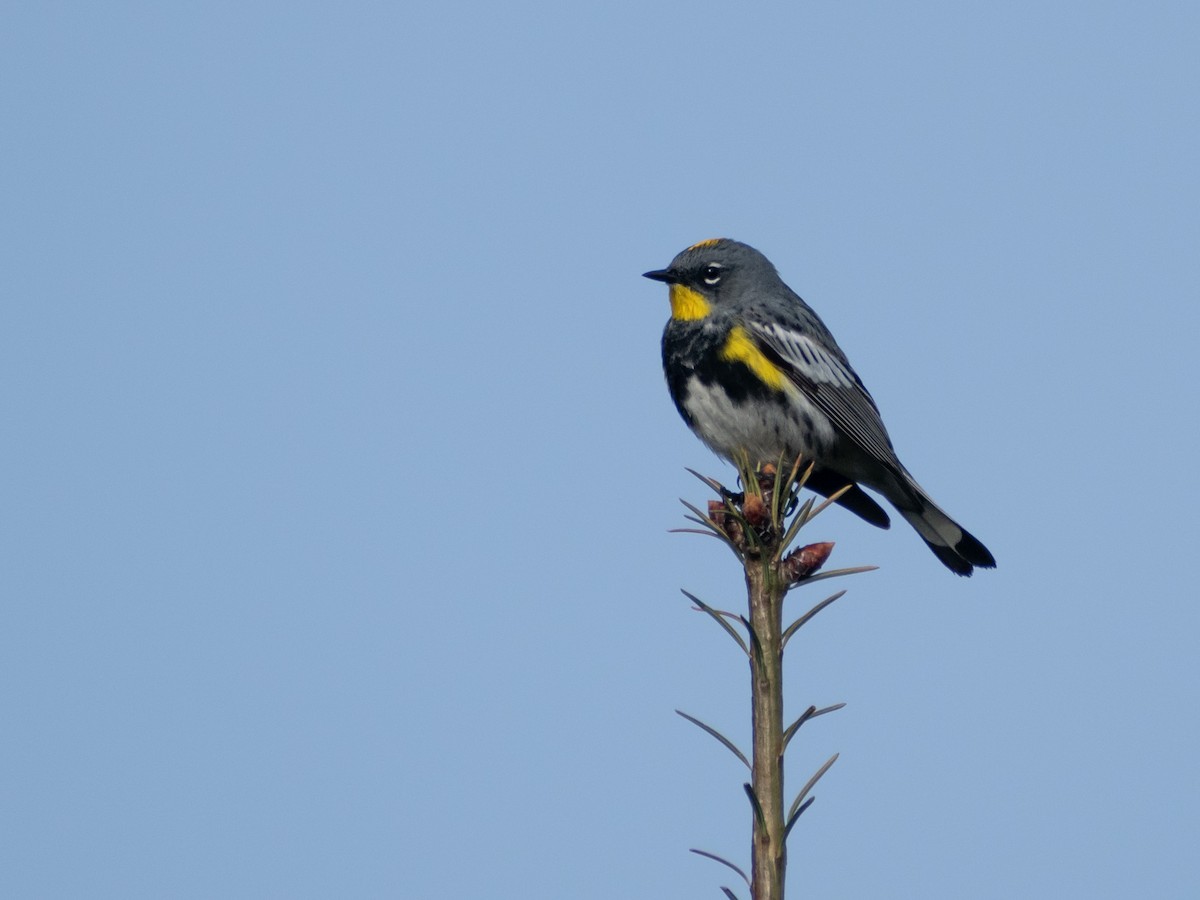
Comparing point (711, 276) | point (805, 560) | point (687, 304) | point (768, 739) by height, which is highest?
point (711, 276)

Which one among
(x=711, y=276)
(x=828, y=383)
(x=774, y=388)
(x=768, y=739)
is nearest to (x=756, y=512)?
(x=768, y=739)

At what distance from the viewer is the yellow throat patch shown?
27.2ft

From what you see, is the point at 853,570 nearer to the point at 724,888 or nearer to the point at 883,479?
the point at 724,888

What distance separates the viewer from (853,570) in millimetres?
3477

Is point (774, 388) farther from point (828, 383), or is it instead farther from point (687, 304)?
point (687, 304)

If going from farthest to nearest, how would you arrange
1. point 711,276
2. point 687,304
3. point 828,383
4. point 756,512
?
point 711,276 < point 687,304 < point 828,383 < point 756,512

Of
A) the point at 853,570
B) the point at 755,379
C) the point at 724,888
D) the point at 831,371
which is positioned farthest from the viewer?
the point at 831,371

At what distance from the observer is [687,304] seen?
8.38 meters

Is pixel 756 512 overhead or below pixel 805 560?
overhead

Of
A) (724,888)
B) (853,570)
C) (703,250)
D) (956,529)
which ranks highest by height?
(703,250)

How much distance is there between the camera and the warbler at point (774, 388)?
783 centimetres

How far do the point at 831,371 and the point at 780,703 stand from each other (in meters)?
5.59

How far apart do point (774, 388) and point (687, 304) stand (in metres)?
0.90

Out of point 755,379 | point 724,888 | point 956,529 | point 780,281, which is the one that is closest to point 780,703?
point 724,888
